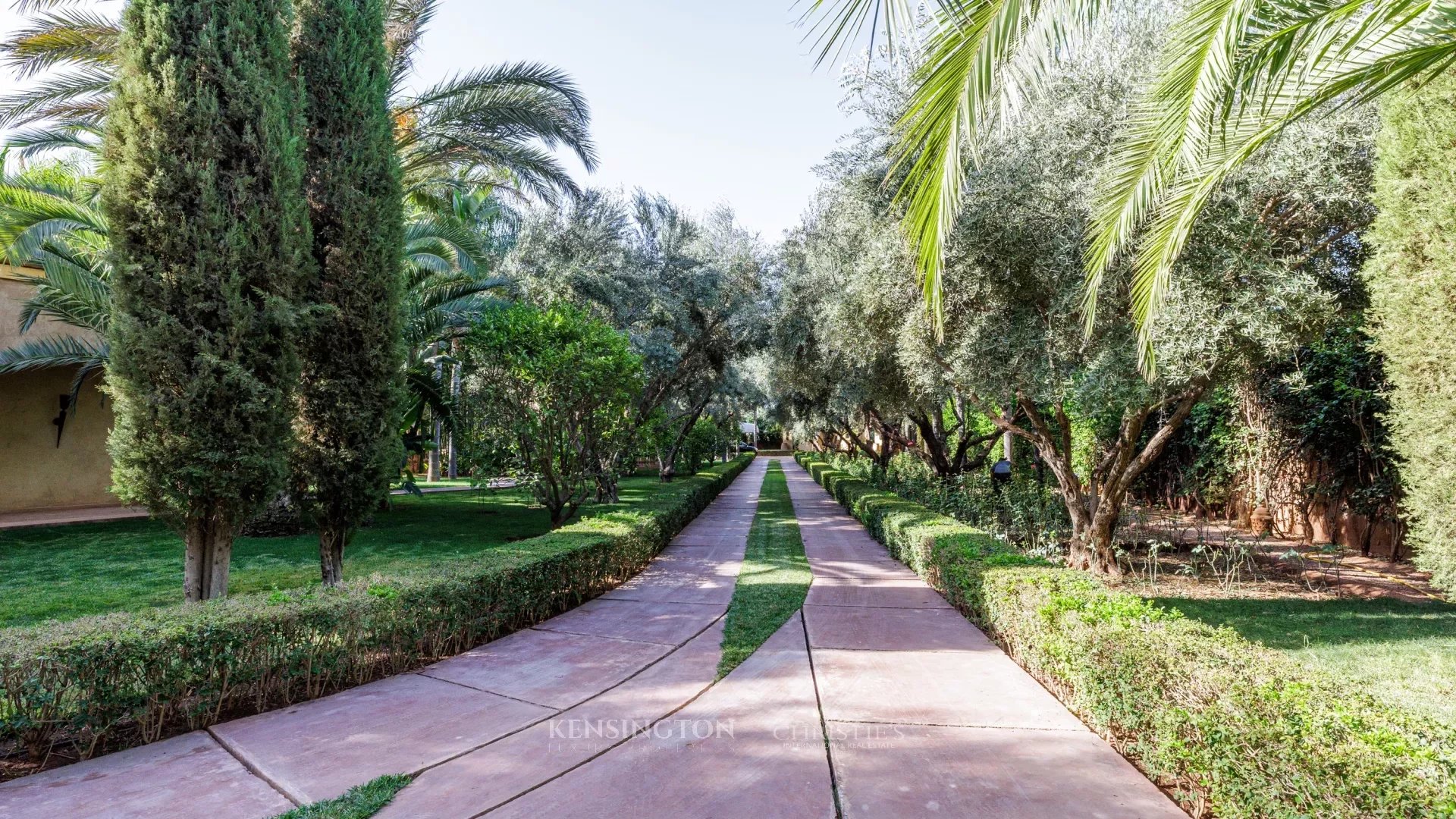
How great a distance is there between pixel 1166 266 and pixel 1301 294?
88.4 inches

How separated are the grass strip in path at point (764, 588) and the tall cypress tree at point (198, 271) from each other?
3908 mm

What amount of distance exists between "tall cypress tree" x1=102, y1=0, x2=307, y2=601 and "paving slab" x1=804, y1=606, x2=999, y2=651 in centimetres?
466

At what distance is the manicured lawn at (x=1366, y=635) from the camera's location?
4270 millimetres

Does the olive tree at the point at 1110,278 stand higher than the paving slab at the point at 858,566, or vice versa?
the olive tree at the point at 1110,278

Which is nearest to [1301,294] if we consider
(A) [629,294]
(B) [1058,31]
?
(B) [1058,31]

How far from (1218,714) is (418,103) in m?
10.1

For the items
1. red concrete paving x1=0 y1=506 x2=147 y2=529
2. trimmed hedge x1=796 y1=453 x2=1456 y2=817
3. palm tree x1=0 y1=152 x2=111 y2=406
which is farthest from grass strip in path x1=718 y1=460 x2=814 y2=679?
red concrete paving x1=0 y1=506 x2=147 y2=529

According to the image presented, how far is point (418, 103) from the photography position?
8.54 meters

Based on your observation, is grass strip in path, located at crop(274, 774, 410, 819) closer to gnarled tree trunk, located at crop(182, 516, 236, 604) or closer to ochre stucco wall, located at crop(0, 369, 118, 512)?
gnarled tree trunk, located at crop(182, 516, 236, 604)

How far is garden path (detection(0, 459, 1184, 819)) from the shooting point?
108 inches

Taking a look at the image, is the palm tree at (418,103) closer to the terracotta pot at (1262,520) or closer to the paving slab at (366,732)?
the paving slab at (366,732)

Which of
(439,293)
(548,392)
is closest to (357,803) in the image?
(548,392)

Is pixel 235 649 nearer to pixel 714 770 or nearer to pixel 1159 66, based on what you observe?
pixel 714 770

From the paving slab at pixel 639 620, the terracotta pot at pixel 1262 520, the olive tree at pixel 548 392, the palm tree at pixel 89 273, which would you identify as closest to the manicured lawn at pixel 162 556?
the paving slab at pixel 639 620
